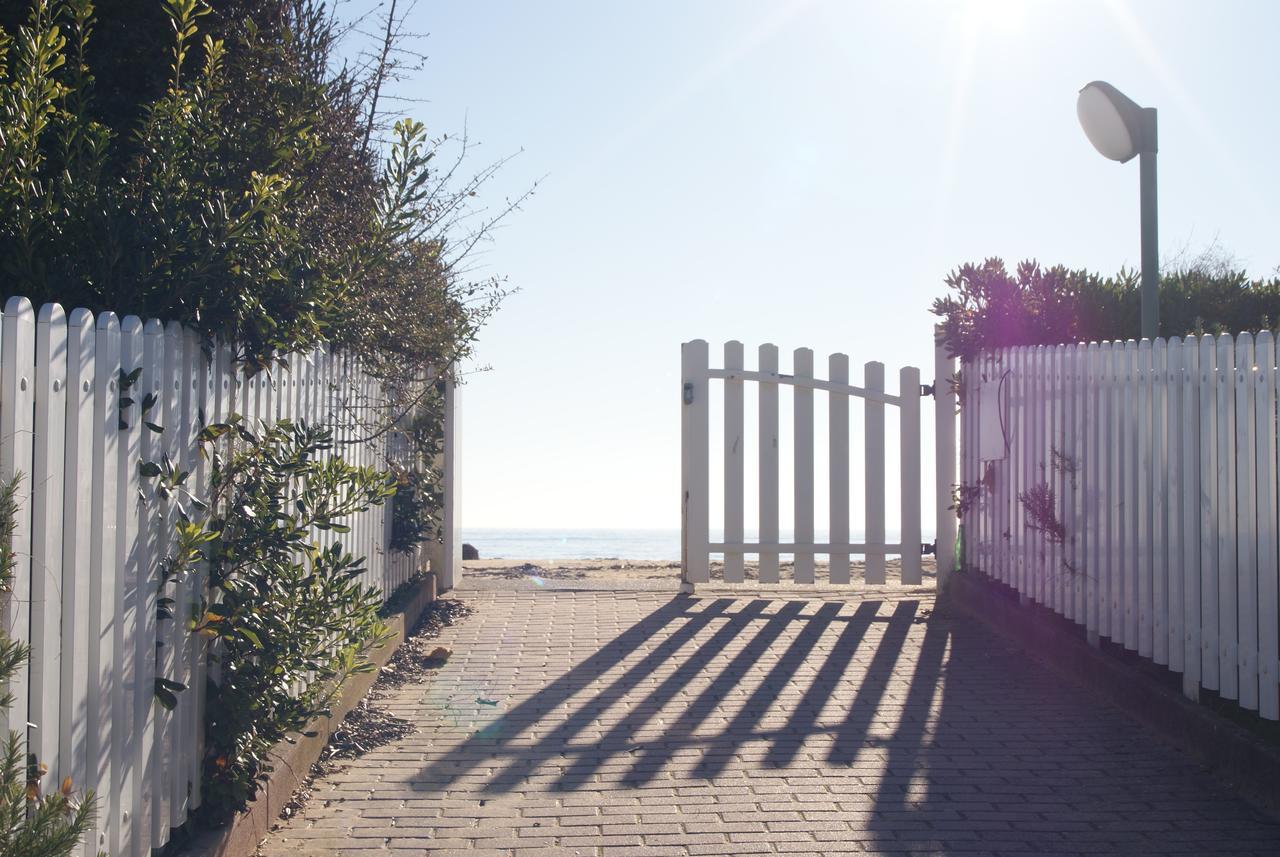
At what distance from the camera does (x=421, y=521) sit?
929cm

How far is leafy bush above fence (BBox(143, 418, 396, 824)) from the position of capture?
4320 mm

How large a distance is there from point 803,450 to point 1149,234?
341cm

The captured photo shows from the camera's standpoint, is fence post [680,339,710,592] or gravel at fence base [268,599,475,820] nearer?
gravel at fence base [268,599,475,820]

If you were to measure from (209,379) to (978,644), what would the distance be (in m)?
5.77

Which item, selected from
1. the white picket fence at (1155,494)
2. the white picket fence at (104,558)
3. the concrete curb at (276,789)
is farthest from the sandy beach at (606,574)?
the white picket fence at (104,558)

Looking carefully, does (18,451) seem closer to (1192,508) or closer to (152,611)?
(152,611)

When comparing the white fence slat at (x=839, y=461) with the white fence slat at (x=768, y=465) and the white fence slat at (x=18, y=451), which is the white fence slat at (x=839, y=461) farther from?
the white fence slat at (x=18, y=451)

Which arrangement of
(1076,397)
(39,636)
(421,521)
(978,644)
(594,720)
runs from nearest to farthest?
(39,636) < (594,720) < (1076,397) < (978,644) < (421,521)

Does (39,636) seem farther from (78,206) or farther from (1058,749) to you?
(1058,749)

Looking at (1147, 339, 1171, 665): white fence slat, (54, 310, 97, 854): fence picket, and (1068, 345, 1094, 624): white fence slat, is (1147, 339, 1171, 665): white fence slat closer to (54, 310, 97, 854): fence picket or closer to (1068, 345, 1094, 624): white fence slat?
(1068, 345, 1094, 624): white fence slat

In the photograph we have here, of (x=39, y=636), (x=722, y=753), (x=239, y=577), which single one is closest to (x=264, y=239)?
(x=239, y=577)

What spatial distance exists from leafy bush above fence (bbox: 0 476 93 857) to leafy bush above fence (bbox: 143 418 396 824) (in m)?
1.24

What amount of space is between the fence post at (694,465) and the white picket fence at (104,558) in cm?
582

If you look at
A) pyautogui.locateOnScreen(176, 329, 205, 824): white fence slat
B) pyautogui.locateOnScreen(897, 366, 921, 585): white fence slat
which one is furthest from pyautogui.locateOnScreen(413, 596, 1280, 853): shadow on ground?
pyautogui.locateOnScreen(897, 366, 921, 585): white fence slat
